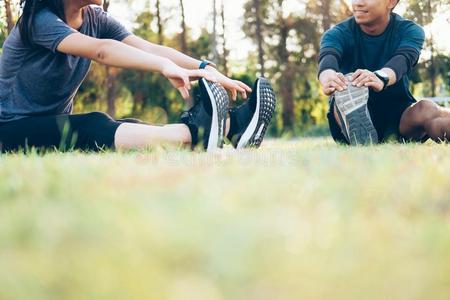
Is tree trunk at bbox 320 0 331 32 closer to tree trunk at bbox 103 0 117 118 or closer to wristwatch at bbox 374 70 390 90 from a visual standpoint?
tree trunk at bbox 103 0 117 118

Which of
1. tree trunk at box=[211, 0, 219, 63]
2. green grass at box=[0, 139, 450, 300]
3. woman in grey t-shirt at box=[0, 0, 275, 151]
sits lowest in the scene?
green grass at box=[0, 139, 450, 300]

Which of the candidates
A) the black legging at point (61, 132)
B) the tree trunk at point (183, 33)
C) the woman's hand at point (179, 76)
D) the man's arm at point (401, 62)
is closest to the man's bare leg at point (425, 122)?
the man's arm at point (401, 62)

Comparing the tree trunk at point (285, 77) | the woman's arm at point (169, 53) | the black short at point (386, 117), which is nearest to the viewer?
the woman's arm at point (169, 53)

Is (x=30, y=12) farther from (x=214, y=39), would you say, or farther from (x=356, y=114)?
(x=214, y=39)

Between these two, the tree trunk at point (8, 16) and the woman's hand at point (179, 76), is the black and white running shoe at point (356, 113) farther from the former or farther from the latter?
the tree trunk at point (8, 16)

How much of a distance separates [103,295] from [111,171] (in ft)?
3.38

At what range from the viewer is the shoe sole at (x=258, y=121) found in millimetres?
3303

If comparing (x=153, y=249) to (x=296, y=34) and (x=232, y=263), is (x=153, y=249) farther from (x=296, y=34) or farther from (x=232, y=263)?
(x=296, y=34)

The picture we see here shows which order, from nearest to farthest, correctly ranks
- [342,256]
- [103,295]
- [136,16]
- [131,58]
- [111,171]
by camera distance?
[103,295] → [342,256] → [111,171] → [131,58] → [136,16]

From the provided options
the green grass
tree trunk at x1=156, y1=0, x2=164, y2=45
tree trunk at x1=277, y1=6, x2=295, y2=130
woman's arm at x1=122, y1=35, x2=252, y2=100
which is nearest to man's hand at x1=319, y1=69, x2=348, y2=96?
woman's arm at x1=122, y1=35, x2=252, y2=100

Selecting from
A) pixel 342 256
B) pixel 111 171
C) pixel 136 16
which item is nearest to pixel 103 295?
pixel 342 256

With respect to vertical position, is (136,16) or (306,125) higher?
(136,16)

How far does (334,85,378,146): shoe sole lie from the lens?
11.6 feet

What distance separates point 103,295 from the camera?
61 centimetres
